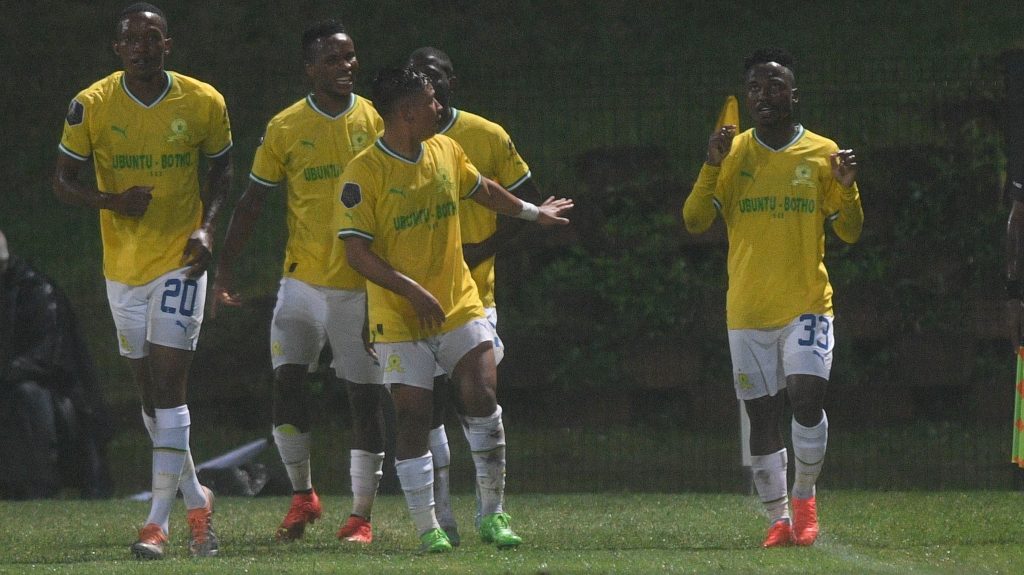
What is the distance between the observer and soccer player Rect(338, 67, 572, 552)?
7812mm

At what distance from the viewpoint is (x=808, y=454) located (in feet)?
27.3

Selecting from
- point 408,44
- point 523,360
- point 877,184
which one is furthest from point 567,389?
point 408,44

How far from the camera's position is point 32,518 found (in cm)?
1060

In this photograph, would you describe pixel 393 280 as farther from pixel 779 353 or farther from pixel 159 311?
pixel 779 353

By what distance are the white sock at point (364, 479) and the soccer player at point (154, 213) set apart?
74 cm

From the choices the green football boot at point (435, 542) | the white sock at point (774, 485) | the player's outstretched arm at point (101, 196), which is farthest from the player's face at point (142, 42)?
the white sock at point (774, 485)

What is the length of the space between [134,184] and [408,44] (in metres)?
12.1

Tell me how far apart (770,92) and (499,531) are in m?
2.34

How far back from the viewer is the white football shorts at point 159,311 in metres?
8.32

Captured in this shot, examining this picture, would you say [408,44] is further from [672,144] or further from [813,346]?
[813,346]

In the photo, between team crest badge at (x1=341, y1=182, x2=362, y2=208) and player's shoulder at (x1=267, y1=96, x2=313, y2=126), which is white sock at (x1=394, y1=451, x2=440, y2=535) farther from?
player's shoulder at (x1=267, y1=96, x2=313, y2=126)

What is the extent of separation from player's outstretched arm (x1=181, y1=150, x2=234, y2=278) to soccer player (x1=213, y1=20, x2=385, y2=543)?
0.55 ft

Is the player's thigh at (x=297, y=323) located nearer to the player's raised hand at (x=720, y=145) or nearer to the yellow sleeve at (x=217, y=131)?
the yellow sleeve at (x=217, y=131)

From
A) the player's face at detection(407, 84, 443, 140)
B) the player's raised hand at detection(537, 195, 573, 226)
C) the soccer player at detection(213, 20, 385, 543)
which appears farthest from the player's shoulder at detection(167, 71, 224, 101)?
the player's raised hand at detection(537, 195, 573, 226)
